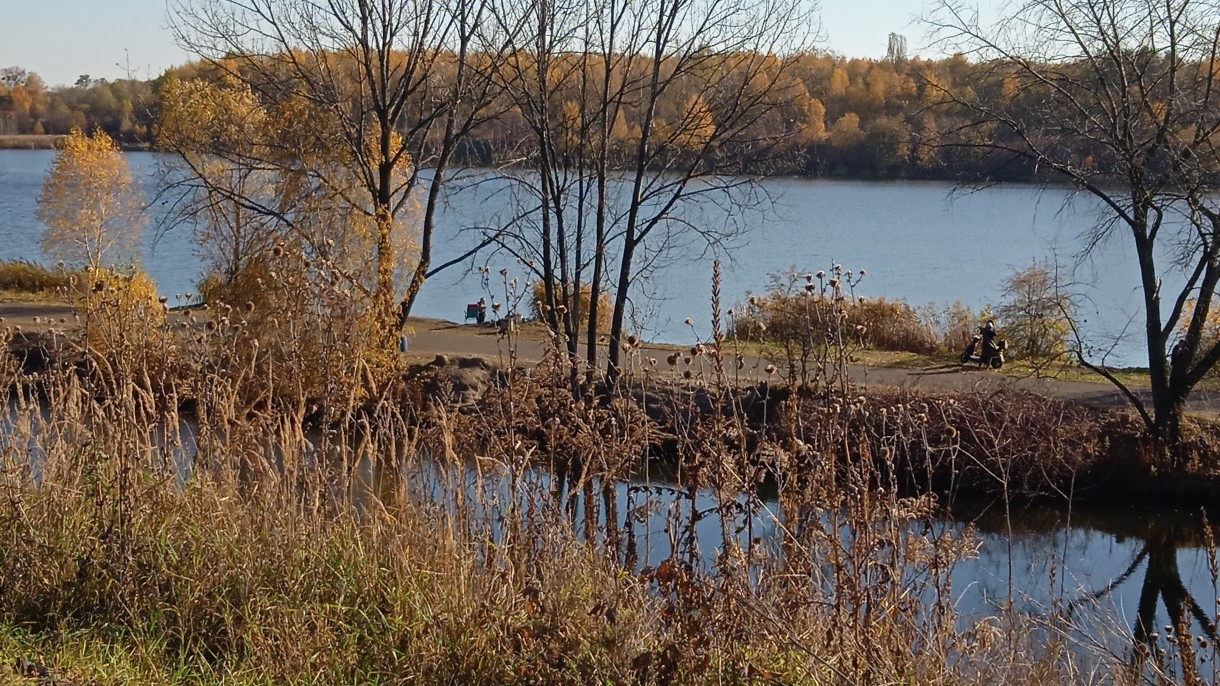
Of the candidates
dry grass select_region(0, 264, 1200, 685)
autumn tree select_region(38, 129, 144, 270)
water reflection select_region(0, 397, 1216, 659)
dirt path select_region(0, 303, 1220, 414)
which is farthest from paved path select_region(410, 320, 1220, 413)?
autumn tree select_region(38, 129, 144, 270)

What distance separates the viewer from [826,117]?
5756 centimetres

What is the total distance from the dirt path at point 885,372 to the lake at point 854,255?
1.33 metres

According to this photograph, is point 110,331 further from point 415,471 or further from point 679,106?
point 679,106

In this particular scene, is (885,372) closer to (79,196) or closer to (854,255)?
(854,255)

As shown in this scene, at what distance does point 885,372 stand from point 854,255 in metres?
20.7

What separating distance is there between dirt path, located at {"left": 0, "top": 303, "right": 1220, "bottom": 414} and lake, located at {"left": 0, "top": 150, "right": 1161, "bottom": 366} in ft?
4.37

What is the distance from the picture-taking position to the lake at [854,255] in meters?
30.5

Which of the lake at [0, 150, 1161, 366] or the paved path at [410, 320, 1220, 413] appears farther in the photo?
the lake at [0, 150, 1161, 366]

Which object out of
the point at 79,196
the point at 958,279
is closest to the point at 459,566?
the point at 958,279

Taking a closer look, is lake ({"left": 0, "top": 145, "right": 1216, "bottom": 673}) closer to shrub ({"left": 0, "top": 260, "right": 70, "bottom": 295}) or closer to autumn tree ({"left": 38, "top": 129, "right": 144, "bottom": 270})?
autumn tree ({"left": 38, "top": 129, "right": 144, "bottom": 270})

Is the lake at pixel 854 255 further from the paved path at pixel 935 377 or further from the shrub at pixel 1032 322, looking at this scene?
the paved path at pixel 935 377

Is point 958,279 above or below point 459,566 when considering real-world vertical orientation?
below

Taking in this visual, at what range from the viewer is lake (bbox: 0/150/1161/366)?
30547 mm

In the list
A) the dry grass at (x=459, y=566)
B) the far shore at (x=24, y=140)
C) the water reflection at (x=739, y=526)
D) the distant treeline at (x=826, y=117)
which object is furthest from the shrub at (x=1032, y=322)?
the far shore at (x=24, y=140)
